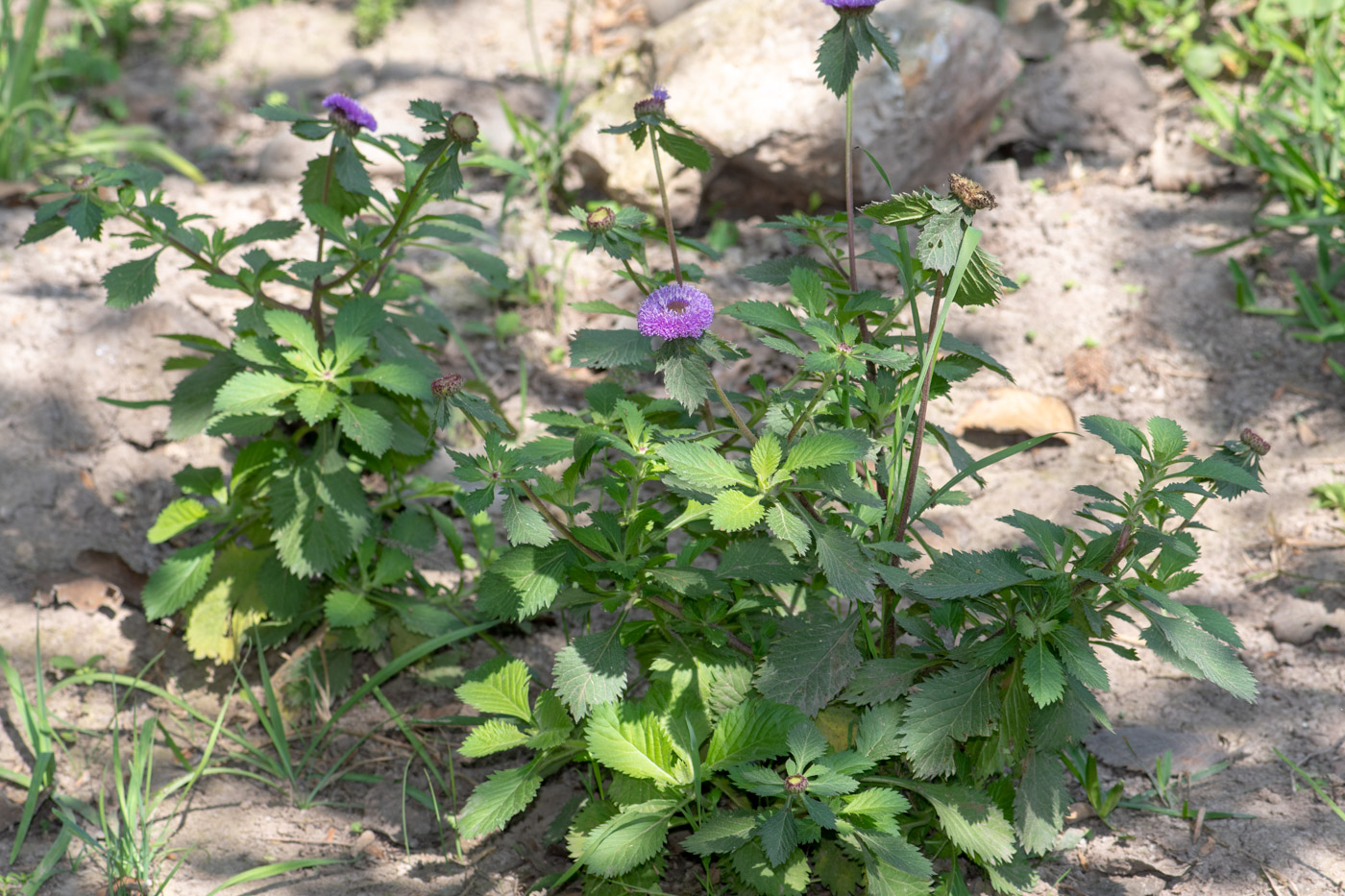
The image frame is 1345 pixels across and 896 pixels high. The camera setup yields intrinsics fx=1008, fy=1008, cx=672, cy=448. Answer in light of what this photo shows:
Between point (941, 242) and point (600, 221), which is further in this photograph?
point (600, 221)

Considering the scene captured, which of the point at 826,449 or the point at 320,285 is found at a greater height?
the point at 826,449

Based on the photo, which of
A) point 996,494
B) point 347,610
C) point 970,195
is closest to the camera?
point 970,195

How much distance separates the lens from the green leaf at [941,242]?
1.46 meters

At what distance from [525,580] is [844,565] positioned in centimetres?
52

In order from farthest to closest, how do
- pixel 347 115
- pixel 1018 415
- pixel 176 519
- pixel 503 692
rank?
pixel 1018 415, pixel 176 519, pixel 347 115, pixel 503 692

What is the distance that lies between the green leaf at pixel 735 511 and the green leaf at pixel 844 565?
0.12 metres

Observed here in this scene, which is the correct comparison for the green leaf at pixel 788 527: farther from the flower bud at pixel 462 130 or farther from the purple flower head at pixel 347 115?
the purple flower head at pixel 347 115

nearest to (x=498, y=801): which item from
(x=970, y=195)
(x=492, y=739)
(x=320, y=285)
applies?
(x=492, y=739)

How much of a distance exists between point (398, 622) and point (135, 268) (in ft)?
3.09

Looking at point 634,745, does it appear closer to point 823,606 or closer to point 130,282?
A: point 823,606

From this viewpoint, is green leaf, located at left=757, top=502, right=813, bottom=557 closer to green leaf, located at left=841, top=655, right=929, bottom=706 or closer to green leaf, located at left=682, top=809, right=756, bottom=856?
green leaf, located at left=841, top=655, right=929, bottom=706

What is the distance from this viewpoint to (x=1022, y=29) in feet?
14.3

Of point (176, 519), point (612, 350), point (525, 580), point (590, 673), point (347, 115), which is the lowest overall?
point (176, 519)

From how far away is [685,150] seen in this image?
5.89 feet
